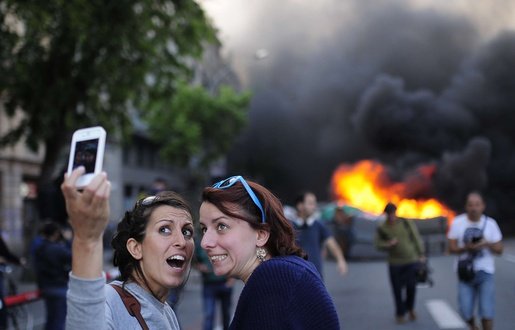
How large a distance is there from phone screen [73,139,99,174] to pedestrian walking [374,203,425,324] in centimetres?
807

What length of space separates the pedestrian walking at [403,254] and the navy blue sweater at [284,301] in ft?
24.6

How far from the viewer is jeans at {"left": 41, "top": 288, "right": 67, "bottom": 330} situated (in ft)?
22.5

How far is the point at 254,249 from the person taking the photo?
7.18 ft

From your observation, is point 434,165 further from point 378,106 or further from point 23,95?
point 23,95

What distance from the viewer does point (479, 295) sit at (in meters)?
6.68

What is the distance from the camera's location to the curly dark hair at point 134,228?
93.4 inches

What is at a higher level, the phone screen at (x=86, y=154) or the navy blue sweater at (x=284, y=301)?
the phone screen at (x=86, y=154)

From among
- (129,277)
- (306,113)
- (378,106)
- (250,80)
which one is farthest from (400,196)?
(129,277)

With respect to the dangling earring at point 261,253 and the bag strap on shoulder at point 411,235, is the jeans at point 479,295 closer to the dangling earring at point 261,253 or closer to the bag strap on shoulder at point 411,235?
the bag strap on shoulder at point 411,235

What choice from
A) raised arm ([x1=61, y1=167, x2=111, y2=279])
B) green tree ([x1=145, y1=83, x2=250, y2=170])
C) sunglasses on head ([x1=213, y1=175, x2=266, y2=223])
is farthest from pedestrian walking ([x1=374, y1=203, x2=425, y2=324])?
green tree ([x1=145, y1=83, x2=250, y2=170])

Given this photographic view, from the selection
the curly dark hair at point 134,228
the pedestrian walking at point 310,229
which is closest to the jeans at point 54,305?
the pedestrian walking at point 310,229

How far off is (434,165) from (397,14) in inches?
390

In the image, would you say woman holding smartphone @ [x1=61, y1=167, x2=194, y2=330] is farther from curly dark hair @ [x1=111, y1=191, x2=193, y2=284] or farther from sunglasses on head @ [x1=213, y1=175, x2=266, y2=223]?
sunglasses on head @ [x1=213, y1=175, x2=266, y2=223]

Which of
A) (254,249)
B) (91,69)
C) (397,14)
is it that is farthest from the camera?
(397,14)
